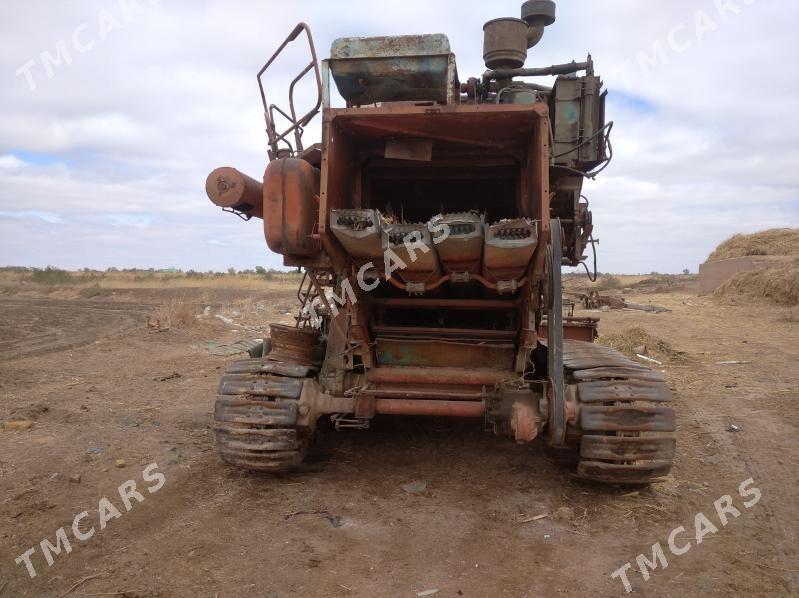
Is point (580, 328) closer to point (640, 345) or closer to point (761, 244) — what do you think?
point (640, 345)

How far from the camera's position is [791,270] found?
1827cm

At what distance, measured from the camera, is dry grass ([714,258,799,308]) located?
17406 mm

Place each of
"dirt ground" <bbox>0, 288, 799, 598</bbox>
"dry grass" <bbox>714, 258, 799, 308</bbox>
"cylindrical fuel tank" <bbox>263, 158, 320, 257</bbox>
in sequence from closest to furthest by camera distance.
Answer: "dirt ground" <bbox>0, 288, 799, 598</bbox>
"cylindrical fuel tank" <bbox>263, 158, 320, 257</bbox>
"dry grass" <bbox>714, 258, 799, 308</bbox>

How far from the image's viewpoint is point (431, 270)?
3.98 metres

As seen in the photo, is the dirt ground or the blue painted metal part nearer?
the dirt ground

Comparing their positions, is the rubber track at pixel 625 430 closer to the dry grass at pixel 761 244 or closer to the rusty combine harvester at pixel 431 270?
the rusty combine harvester at pixel 431 270

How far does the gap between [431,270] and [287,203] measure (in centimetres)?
107

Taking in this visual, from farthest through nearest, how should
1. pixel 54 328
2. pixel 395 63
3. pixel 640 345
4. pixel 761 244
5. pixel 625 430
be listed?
pixel 761 244, pixel 54 328, pixel 640 345, pixel 395 63, pixel 625 430

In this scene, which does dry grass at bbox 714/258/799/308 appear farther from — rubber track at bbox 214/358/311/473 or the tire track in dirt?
the tire track in dirt

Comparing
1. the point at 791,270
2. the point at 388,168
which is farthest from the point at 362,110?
the point at 791,270

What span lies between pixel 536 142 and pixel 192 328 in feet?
40.1

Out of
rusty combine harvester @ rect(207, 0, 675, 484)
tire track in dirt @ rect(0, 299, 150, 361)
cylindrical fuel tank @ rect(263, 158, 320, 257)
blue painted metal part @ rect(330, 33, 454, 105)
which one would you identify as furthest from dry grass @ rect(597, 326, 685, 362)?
tire track in dirt @ rect(0, 299, 150, 361)

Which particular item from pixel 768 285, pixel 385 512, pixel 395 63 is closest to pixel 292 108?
pixel 395 63

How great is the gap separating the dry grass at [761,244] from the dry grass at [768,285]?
9.97 feet
